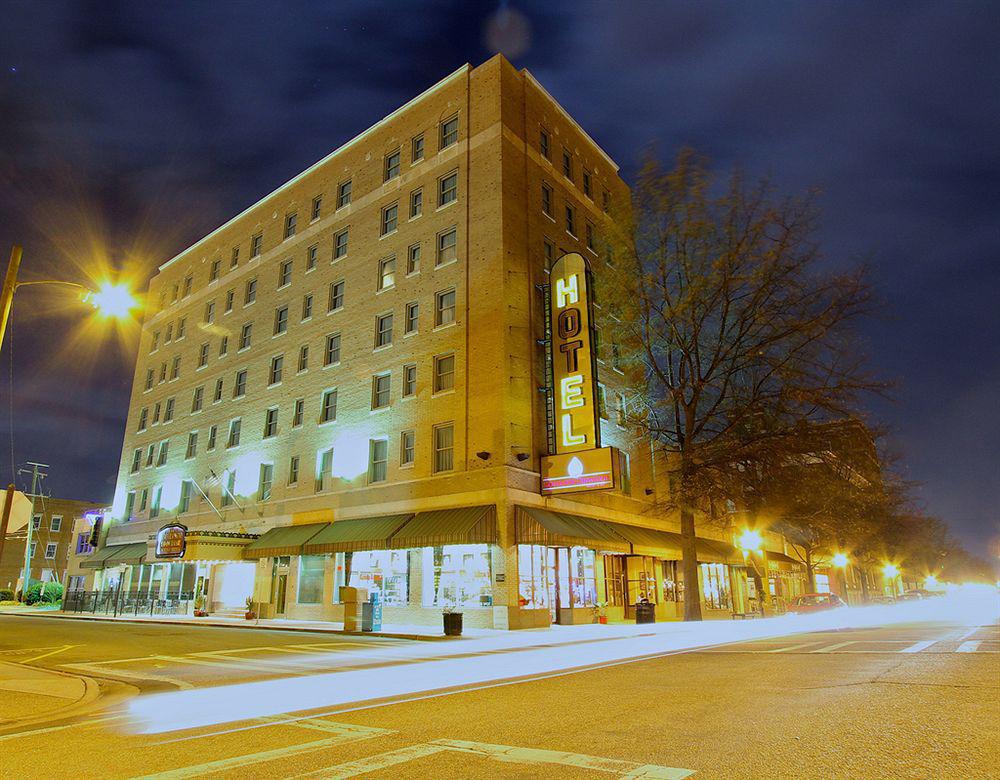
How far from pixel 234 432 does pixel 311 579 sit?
1191 cm

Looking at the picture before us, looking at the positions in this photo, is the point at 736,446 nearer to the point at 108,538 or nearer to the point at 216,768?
the point at 216,768

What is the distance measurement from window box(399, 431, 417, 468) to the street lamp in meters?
17.1

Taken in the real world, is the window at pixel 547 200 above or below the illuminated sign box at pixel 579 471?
above

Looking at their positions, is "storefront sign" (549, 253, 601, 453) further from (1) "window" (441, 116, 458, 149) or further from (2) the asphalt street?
(2) the asphalt street

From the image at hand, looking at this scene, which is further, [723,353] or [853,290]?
[723,353]

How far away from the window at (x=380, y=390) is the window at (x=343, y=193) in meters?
11.6

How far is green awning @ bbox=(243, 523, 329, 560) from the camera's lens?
98.5 ft

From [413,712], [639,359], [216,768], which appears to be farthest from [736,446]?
[216,768]

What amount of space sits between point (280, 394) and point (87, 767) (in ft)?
105

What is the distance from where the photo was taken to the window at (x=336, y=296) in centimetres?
3499

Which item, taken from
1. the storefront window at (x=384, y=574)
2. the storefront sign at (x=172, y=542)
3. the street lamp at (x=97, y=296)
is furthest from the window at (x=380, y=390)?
the street lamp at (x=97, y=296)

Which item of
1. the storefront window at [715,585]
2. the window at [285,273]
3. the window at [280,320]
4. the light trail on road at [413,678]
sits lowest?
the light trail on road at [413,678]

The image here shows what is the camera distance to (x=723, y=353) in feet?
95.3

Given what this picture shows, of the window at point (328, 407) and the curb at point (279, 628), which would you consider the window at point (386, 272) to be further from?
the curb at point (279, 628)
